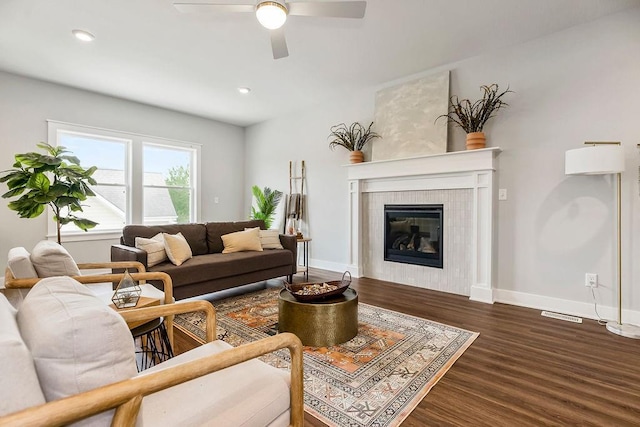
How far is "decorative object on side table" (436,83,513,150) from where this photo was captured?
3424 mm

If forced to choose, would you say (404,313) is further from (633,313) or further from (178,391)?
(178,391)

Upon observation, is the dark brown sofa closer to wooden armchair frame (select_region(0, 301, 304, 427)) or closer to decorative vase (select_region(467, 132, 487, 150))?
wooden armchair frame (select_region(0, 301, 304, 427))

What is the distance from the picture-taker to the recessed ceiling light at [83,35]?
3.07m

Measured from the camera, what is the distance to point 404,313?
120 inches

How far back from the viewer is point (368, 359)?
2154 millimetres

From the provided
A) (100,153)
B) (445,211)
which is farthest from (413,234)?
(100,153)

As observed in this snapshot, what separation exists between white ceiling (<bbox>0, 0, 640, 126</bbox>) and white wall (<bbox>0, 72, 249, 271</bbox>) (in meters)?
0.26

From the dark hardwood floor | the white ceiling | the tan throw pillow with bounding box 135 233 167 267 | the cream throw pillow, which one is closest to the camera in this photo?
the dark hardwood floor

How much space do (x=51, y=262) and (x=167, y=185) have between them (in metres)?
3.93

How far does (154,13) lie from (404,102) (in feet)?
9.71

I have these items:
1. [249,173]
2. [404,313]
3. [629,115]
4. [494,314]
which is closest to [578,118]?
[629,115]

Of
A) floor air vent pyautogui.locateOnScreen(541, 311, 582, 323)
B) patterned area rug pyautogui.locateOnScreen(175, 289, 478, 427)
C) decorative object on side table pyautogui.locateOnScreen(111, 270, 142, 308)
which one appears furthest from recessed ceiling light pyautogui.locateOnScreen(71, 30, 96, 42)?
floor air vent pyautogui.locateOnScreen(541, 311, 582, 323)

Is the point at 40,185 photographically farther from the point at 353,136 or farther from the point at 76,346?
the point at 353,136

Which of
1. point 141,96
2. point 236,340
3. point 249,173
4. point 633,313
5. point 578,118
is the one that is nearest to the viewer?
point 236,340
